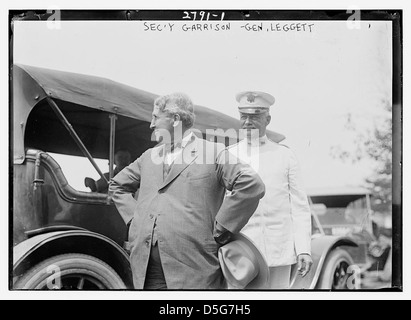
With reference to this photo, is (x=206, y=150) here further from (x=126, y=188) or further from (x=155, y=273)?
(x=155, y=273)

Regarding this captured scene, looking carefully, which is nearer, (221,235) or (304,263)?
(221,235)

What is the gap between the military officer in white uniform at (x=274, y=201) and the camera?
15.8 feet

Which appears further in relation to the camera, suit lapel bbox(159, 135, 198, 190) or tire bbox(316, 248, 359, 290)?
tire bbox(316, 248, 359, 290)

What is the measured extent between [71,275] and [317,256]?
1.61 m

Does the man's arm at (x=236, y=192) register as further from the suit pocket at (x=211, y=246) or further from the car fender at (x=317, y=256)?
the car fender at (x=317, y=256)

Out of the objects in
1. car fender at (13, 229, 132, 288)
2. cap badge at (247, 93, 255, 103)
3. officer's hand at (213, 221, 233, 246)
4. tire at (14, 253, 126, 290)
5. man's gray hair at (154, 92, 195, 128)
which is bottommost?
tire at (14, 253, 126, 290)

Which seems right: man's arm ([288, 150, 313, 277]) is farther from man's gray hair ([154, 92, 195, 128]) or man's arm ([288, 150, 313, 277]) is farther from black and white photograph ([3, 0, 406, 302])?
man's gray hair ([154, 92, 195, 128])

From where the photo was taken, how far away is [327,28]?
4910 mm

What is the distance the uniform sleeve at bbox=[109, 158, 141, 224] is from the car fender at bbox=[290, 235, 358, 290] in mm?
1140

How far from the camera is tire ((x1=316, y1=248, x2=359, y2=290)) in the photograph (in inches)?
195

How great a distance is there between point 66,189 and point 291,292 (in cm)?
160

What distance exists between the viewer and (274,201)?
4828 mm

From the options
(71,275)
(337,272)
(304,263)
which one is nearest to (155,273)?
(71,275)

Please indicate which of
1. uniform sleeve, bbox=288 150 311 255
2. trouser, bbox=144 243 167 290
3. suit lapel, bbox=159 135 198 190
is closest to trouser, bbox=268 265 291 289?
uniform sleeve, bbox=288 150 311 255
